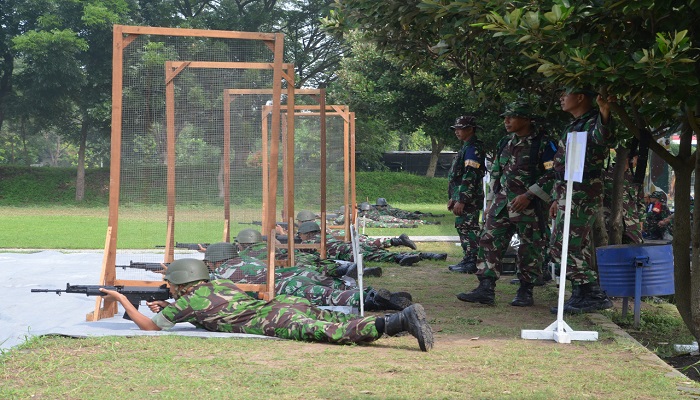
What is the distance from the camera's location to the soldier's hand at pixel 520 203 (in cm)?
880

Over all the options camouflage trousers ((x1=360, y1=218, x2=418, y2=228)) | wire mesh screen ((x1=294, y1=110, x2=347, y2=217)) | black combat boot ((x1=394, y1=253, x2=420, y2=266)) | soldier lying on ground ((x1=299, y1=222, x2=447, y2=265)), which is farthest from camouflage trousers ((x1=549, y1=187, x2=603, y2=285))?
camouflage trousers ((x1=360, y1=218, x2=418, y2=228))

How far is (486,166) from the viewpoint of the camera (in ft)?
39.6

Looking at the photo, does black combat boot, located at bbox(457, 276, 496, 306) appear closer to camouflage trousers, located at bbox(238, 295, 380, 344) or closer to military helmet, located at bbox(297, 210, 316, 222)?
camouflage trousers, located at bbox(238, 295, 380, 344)

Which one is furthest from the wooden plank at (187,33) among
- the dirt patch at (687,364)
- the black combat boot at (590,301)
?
the dirt patch at (687,364)

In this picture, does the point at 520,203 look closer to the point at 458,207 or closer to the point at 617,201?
the point at 617,201

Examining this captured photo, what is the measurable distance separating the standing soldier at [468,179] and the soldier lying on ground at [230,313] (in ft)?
16.1

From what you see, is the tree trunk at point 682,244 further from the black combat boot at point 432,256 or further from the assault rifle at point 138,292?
the black combat boot at point 432,256

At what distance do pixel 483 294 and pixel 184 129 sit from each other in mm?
3472

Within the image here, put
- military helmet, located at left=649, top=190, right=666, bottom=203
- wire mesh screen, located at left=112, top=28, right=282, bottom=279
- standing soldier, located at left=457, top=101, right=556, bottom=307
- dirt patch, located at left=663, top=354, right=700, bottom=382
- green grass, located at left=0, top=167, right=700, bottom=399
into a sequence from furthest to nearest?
military helmet, located at left=649, top=190, right=666, bottom=203
standing soldier, located at left=457, top=101, right=556, bottom=307
wire mesh screen, located at left=112, top=28, right=282, bottom=279
dirt patch, located at left=663, top=354, right=700, bottom=382
green grass, located at left=0, top=167, right=700, bottom=399

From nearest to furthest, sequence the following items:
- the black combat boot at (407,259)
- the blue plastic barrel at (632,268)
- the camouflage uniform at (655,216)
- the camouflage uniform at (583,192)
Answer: the blue plastic barrel at (632,268) < the camouflage uniform at (583,192) < the black combat boot at (407,259) < the camouflage uniform at (655,216)

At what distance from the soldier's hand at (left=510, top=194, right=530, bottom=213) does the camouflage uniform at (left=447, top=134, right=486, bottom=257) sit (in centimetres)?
249

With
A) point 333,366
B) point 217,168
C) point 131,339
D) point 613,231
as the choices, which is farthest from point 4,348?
point 613,231

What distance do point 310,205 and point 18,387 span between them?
989cm

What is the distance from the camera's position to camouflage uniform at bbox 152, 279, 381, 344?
6668 millimetres
